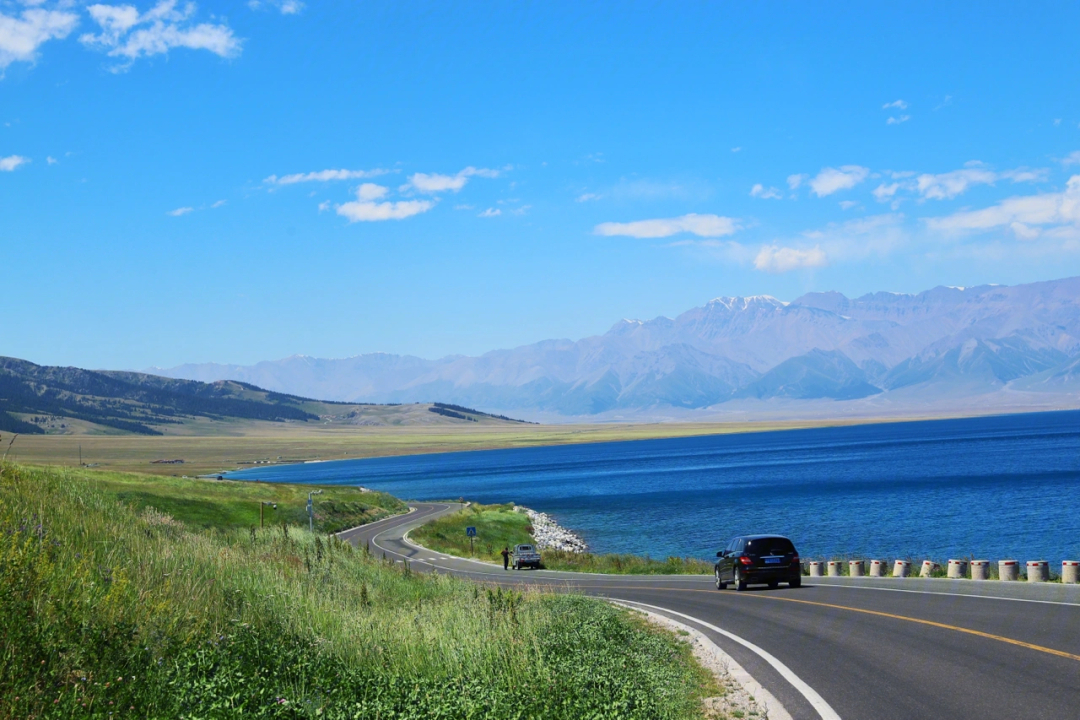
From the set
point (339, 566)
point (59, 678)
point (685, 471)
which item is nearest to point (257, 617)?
point (59, 678)

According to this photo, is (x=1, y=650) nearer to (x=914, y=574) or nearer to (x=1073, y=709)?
(x=1073, y=709)

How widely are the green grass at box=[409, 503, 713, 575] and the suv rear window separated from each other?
1414 cm

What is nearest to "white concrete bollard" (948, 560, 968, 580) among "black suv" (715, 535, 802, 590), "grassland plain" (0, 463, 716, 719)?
"black suv" (715, 535, 802, 590)

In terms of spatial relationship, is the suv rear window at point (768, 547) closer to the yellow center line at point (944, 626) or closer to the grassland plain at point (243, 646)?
the yellow center line at point (944, 626)

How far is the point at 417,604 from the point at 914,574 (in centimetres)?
2197

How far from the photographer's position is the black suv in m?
27.5

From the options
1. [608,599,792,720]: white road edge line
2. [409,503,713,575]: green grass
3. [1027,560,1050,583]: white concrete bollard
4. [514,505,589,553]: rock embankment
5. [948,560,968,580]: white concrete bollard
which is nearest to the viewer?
[608,599,792,720]: white road edge line

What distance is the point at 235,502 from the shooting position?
7150cm

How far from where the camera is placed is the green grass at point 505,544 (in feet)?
146

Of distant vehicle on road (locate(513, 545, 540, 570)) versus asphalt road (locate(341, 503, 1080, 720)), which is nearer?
asphalt road (locate(341, 503, 1080, 720))

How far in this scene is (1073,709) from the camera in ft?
29.2

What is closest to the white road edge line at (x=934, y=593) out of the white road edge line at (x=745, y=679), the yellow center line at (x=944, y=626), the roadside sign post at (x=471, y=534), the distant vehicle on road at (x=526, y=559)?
the yellow center line at (x=944, y=626)

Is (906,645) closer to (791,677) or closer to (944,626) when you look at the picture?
(944,626)

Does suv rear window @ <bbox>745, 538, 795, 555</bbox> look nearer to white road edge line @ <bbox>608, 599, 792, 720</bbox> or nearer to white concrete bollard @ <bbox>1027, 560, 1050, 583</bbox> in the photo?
white concrete bollard @ <bbox>1027, 560, 1050, 583</bbox>
